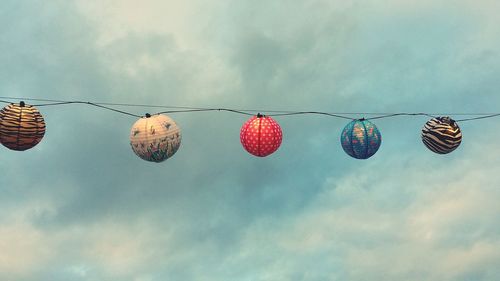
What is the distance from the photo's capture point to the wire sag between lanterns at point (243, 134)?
19.0 m

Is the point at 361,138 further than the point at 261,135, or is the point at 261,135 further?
the point at 361,138

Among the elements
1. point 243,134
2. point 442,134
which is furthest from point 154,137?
point 442,134

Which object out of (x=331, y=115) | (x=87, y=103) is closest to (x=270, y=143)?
(x=331, y=115)

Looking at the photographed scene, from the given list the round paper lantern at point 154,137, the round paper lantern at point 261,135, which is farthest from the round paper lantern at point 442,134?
the round paper lantern at point 154,137

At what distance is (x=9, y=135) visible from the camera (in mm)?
18891

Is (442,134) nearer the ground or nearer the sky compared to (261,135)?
nearer the sky

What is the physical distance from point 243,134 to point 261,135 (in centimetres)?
70

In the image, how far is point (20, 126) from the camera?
18.9 meters

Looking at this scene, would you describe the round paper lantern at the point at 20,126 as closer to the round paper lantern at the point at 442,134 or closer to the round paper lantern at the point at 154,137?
the round paper lantern at the point at 154,137

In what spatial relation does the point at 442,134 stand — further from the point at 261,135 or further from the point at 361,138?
the point at 261,135

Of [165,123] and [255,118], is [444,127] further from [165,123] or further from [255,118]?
[165,123]

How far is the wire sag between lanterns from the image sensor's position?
62.3 feet

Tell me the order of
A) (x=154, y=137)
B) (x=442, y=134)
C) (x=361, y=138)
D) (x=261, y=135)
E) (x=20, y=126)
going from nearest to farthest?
1. (x=20, y=126)
2. (x=154, y=137)
3. (x=261, y=135)
4. (x=361, y=138)
5. (x=442, y=134)

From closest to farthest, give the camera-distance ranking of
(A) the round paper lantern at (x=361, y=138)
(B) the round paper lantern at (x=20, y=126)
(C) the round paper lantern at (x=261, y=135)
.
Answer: (B) the round paper lantern at (x=20, y=126) → (C) the round paper lantern at (x=261, y=135) → (A) the round paper lantern at (x=361, y=138)
